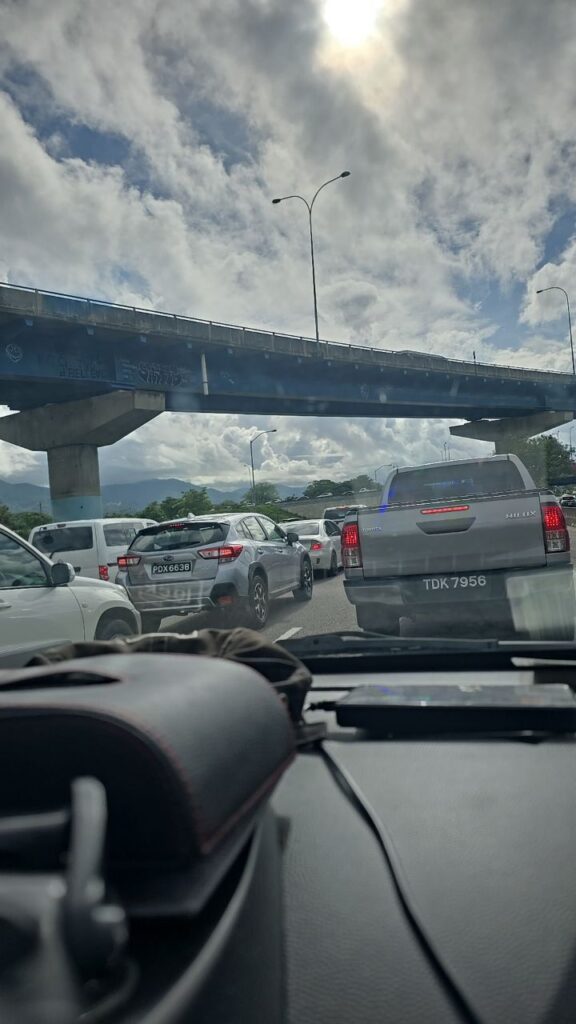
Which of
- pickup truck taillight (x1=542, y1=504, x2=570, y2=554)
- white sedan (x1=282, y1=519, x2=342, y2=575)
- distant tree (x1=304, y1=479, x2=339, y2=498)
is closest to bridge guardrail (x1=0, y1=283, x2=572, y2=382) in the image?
white sedan (x1=282, y1=519, x2=342, y2=575)

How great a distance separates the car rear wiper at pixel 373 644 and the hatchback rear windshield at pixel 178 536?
6665 mm

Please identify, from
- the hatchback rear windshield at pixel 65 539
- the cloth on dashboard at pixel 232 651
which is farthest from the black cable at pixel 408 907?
the hatchback rear windshield at pixel 65 539

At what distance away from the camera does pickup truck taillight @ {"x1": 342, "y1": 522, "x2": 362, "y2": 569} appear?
24.7ft

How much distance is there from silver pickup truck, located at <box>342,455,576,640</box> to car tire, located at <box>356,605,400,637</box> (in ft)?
0.43

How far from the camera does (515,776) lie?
2.16m

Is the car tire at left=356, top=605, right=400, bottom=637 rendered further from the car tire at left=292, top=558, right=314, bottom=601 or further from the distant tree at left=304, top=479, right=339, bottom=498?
the distant tree at left=304, top=479, right=339, bottom=498

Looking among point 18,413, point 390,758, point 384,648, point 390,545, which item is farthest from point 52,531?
point 18,413

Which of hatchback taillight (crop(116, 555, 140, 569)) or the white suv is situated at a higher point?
hatchback taillight (crop(116, 555, 140, 569))

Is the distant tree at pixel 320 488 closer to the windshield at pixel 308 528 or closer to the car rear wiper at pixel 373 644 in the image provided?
the windshield at pixel 308 528

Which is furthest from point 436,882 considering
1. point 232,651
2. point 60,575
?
point 60,575

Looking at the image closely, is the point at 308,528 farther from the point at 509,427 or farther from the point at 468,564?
the point at 509,427

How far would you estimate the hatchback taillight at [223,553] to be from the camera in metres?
10.2

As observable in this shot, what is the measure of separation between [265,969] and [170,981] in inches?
12.3

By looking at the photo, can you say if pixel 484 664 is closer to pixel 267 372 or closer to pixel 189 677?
pixel 189 677
